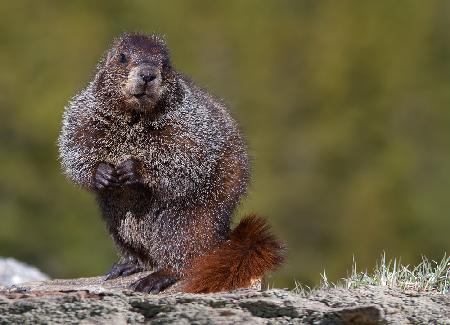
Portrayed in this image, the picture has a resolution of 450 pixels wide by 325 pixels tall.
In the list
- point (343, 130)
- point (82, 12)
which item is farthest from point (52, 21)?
point (343, 130)

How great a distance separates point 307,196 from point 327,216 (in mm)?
1069

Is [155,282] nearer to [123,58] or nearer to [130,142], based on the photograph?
[130,142]

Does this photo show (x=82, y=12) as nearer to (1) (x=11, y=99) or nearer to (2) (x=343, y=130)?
(1) (x=11, y=99)

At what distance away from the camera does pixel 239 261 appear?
9.62m

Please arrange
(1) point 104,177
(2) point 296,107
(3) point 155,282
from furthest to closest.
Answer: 1. (2) point 296,107
2. (1) point 104,177
3. (3) point 155,282

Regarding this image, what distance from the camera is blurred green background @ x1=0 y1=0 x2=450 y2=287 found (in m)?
41.0

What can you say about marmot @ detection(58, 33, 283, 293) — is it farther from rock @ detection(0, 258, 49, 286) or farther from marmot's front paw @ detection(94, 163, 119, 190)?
rock @ detection(0, 258, 49, 286)

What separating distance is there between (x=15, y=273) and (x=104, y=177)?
3.57 meters

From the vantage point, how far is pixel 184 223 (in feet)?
33.5

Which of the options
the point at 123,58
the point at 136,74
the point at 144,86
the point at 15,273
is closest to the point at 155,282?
the point at 144,86

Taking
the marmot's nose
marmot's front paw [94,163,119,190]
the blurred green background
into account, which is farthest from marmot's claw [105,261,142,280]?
the blurred green background

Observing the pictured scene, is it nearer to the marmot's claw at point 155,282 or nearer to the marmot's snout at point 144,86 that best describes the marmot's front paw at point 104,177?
the marmot's snout at point 144,86

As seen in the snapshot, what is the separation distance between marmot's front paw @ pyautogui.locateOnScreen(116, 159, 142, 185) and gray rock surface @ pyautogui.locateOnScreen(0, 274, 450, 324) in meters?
2.50

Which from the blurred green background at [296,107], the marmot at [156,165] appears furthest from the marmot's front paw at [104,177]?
the blurred green background at [296,107]
